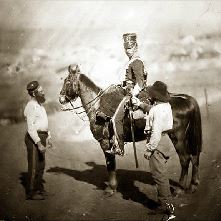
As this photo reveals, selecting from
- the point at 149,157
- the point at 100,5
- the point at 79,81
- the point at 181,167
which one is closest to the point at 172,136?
the point at 181,167

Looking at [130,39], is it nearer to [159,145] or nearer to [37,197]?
[159,145]

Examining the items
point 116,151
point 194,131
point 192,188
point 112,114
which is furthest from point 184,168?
point 112,114

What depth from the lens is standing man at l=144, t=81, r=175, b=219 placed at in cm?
478

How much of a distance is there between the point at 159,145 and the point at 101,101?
135 cm

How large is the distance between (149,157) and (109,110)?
1.21 m

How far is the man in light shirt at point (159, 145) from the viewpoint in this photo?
478cm

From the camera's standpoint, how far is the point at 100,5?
6109 mm

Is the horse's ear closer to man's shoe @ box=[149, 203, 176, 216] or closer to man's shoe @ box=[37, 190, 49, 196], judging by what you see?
man's shoe @ box=[37, 190, 49, 196]

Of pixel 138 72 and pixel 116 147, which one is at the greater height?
pixel 138 72

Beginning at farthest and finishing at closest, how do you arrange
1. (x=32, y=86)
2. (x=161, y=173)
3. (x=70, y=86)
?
(x=70, y=86)
(x=32, y=86)
(x=161, y=173)

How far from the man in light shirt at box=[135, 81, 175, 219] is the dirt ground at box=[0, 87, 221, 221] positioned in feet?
0.94

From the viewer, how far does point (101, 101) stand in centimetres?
595

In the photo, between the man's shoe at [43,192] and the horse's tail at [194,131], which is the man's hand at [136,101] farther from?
the man's shoe at [43,192]

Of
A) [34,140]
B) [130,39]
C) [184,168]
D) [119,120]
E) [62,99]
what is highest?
[130,39]
